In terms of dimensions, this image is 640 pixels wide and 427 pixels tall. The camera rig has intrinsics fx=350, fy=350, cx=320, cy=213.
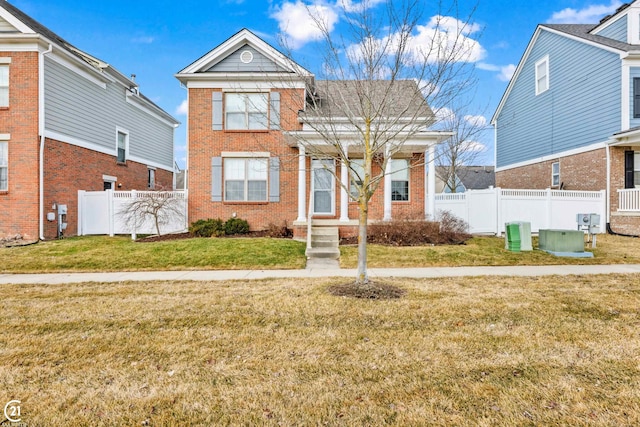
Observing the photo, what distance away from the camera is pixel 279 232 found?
12883 millimetres

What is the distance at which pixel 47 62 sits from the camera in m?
12.6

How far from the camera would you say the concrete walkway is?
24.7ft

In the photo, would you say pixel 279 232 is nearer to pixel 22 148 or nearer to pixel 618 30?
pixel 22 148

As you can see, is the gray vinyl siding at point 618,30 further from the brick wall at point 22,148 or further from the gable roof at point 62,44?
the brick wall at point 22,148

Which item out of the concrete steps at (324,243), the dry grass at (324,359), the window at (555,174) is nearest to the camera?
the dry grass at (324,359)

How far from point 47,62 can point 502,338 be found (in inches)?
638

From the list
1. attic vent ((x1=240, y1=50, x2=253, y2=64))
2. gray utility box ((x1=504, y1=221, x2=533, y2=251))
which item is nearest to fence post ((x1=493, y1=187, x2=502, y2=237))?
gray utility box ((x1=504, y1=221, x2=533, y2=251))

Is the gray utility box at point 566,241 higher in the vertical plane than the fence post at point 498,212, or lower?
lower

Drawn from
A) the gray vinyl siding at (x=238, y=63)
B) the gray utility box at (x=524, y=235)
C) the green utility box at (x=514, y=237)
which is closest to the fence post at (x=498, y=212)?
the gray utility box at (x=524, y=235)

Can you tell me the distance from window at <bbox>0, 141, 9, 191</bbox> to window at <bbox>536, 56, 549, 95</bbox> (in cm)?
2366

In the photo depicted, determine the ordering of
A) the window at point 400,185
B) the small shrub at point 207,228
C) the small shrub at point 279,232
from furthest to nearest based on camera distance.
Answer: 1. the window at point 400,185
2. the small shrub at point 207,228
3. the small shrub at point 279,232

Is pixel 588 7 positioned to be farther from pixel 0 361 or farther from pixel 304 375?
pixel 0 361

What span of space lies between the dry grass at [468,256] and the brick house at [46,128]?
10861 millimetres

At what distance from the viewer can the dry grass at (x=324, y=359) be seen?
8.30 ft
